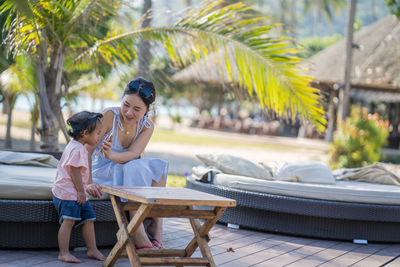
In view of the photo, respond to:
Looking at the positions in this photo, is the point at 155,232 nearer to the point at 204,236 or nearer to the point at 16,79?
the point at 204,236

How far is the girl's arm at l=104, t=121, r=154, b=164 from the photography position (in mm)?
3783

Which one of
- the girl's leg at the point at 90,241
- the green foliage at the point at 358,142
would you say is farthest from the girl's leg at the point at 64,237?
the green foliage at the point at 358,142

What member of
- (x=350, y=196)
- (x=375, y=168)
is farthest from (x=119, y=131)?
(x=375, y=168)

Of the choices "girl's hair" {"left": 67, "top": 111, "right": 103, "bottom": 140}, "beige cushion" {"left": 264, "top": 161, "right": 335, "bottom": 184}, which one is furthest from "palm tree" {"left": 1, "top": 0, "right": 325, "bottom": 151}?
"girl's hair" {"left": 67, "top": 111, "right": 103, "bottom": 140}

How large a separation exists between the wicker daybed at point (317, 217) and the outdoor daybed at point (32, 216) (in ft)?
5.16

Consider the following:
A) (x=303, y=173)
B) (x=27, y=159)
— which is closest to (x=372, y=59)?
(x=303, y=173)

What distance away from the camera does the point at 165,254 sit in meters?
3.39

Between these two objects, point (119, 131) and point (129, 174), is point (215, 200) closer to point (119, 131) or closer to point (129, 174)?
point (129, 174)

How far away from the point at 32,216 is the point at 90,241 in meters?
0.42

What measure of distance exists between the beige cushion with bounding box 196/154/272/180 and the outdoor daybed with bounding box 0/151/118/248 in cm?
180

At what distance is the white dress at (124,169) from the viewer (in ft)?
12.3

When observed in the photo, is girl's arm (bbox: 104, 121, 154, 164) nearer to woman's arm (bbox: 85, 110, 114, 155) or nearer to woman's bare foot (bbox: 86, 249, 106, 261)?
woman's arm (bbox: 85, 110, 114, 155)

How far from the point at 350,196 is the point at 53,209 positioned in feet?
8.72

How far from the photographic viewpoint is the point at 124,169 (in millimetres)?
3758
